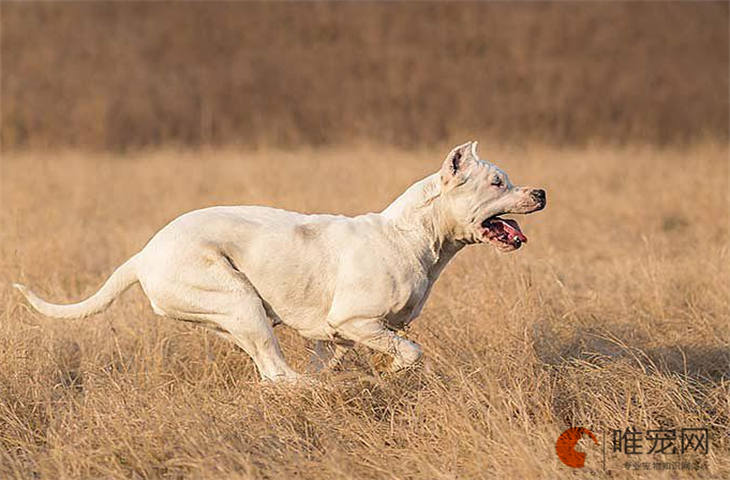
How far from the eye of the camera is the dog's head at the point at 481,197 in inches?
185

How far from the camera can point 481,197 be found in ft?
15.4

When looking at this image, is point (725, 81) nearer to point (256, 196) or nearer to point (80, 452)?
point (256, 196)

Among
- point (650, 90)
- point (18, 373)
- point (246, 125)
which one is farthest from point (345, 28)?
point (18, 373)

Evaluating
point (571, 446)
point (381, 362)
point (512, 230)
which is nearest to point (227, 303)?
point (381, 362)

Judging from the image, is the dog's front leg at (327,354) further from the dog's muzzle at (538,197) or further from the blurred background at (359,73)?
the blurred background at (359,73)

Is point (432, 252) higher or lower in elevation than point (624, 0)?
higher

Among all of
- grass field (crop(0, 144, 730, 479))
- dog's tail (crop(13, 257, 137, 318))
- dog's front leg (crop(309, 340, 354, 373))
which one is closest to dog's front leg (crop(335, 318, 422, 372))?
grass field (crop(0, 144, 730, 479))

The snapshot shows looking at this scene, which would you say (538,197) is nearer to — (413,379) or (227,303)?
(413,379)

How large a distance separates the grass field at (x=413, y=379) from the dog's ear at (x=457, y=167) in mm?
865

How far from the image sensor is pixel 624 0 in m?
27.1

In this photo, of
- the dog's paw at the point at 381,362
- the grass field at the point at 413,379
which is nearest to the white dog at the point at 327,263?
the dog's paw at the point at 381,362

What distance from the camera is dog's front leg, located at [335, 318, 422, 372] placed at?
464 centimetres

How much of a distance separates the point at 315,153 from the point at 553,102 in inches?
279

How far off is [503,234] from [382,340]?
764 mm
